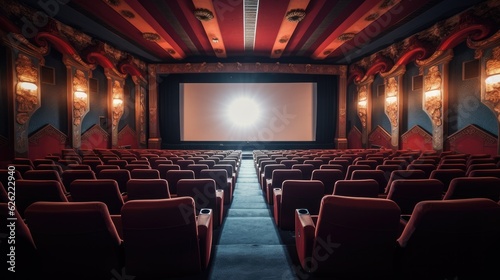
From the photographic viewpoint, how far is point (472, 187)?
2062 mm

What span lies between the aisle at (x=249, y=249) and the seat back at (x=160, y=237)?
14.6 inches

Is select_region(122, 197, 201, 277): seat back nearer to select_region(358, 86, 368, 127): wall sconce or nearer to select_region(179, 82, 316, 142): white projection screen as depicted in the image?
select_region(179, 82, 316, 142): white projection screen

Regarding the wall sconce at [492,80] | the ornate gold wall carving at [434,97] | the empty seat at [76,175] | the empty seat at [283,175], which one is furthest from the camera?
the ornate gold wall carving at [434,97]

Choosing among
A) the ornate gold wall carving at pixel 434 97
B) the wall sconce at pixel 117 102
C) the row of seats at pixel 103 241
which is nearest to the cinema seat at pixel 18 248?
the row of seats at pixel 103 241

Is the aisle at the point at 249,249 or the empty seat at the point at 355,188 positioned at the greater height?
the empty seat at the point at 355,188

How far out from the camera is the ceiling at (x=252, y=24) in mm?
6551

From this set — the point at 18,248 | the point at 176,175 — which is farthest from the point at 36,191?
the point at 176,175

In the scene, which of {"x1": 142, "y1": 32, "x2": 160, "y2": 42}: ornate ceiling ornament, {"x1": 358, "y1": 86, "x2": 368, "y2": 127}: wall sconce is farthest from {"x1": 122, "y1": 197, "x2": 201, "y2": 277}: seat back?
{"x1": 358, "y1": 86, "x2": 368, "y2": 127}: wall sconce

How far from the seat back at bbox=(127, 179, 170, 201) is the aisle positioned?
73 centimetres

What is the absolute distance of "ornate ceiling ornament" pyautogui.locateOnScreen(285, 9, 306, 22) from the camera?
6.85m

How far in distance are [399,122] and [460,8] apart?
3914mm

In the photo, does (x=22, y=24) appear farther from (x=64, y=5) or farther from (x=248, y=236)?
(x=248, y=236)

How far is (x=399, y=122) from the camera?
938 cm

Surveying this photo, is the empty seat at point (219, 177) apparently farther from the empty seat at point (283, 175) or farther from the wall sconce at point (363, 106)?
the wall sconce at point (363, 106)
